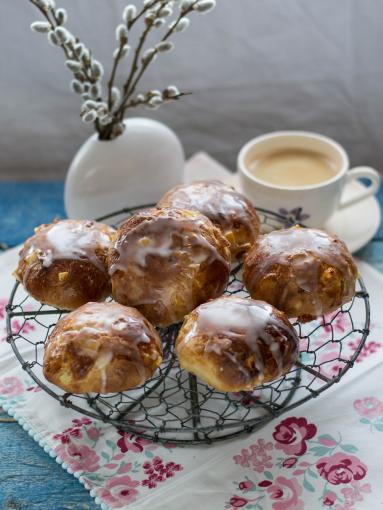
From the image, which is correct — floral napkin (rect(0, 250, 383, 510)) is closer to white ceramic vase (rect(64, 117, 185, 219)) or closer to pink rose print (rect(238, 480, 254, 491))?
pink rose print (rect(238, 480, 254, 491))

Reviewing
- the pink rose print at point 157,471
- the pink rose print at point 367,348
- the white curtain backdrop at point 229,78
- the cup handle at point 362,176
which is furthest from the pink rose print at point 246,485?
the white curtain backdrop at point 229,78

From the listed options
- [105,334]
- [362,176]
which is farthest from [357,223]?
[105,334]

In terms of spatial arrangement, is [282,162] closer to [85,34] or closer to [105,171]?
[105,171]

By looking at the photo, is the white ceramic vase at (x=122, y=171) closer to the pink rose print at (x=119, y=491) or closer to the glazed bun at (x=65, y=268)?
the glazed bun at (x=65, y=268)

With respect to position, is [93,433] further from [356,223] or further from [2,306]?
[356,223]

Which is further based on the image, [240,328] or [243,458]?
[243,458]

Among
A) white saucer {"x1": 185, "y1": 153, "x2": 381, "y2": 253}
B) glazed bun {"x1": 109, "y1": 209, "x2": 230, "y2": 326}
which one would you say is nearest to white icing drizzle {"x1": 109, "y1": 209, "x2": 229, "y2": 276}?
glazed bun {"x1": 109, "y1": 209, "x2": 230, "y2": 326}
